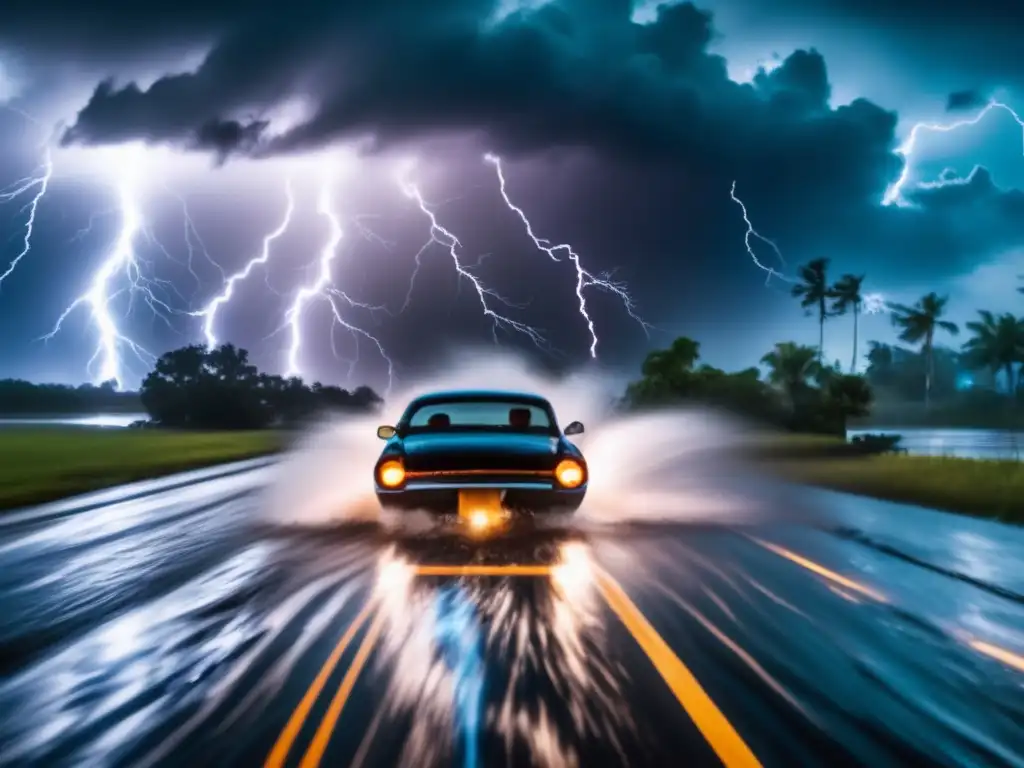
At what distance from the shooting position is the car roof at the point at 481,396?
11.1 metres

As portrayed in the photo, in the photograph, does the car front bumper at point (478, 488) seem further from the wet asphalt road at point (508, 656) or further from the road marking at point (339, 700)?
the road marking at point (339, 700)

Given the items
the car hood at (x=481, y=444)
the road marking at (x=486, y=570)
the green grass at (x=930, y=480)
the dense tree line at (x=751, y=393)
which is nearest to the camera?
the road marking at (x=486, y=570)

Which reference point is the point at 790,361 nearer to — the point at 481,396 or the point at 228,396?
the point at 228,396

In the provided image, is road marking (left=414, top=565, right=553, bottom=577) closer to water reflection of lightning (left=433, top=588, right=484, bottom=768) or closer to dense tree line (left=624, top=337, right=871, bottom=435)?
water reflection of lightning (left=433, top=588, right=484, bottom=768)

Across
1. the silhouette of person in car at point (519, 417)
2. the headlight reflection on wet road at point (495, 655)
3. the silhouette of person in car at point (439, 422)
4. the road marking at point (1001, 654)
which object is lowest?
the headlight reflection on wet road at point (495, 655)

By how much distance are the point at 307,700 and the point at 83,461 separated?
22241 mm

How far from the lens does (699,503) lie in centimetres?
1469

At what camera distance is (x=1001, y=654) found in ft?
18.9

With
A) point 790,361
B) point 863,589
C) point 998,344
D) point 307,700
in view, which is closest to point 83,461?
point 863,589

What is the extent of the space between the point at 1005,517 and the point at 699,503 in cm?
410

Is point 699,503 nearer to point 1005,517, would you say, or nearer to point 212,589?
point 1005,517

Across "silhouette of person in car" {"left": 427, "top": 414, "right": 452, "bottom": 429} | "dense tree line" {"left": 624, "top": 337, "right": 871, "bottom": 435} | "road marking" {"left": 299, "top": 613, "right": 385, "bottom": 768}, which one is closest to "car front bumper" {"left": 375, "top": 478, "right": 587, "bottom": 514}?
"silhouette of person in car" {"left": 427, "top": 414, "right": 452, "bottom": 429}

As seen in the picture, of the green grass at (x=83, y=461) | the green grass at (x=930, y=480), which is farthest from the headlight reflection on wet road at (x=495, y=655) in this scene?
the green grass at (x=83, y=461)

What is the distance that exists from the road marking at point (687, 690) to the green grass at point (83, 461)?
11710 mm
